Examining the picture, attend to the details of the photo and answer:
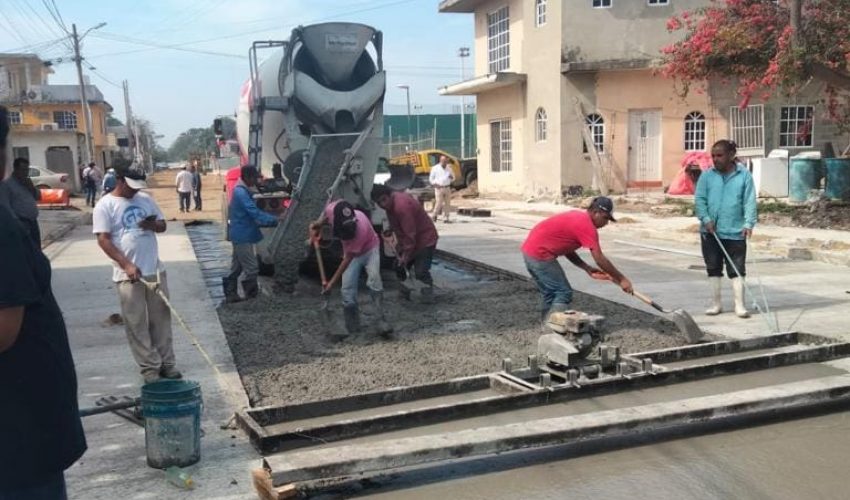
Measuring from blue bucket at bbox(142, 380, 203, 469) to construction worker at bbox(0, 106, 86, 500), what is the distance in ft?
6.18

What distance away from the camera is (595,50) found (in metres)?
22.7

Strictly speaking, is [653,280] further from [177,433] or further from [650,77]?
[650,77]

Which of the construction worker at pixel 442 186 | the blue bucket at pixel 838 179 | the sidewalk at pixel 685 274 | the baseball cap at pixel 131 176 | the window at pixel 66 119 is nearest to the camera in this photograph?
the baseball cap at pixel 131 176

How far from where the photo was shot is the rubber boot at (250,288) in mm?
9188

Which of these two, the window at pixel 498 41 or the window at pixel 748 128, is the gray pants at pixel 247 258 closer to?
the window at pixel 748 128

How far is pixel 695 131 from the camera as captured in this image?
22406 millimetres

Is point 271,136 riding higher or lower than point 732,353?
higher

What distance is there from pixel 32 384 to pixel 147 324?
12.4ft

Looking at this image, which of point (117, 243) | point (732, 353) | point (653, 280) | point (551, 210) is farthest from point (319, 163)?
point (551, 210)

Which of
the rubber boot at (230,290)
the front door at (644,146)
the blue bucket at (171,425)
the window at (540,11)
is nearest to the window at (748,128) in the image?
the front door at (644,146)

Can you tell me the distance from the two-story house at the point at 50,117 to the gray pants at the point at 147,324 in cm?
3765

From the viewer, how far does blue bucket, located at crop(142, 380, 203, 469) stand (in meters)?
4.28

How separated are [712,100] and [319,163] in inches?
628

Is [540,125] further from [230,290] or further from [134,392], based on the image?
[134,392]
